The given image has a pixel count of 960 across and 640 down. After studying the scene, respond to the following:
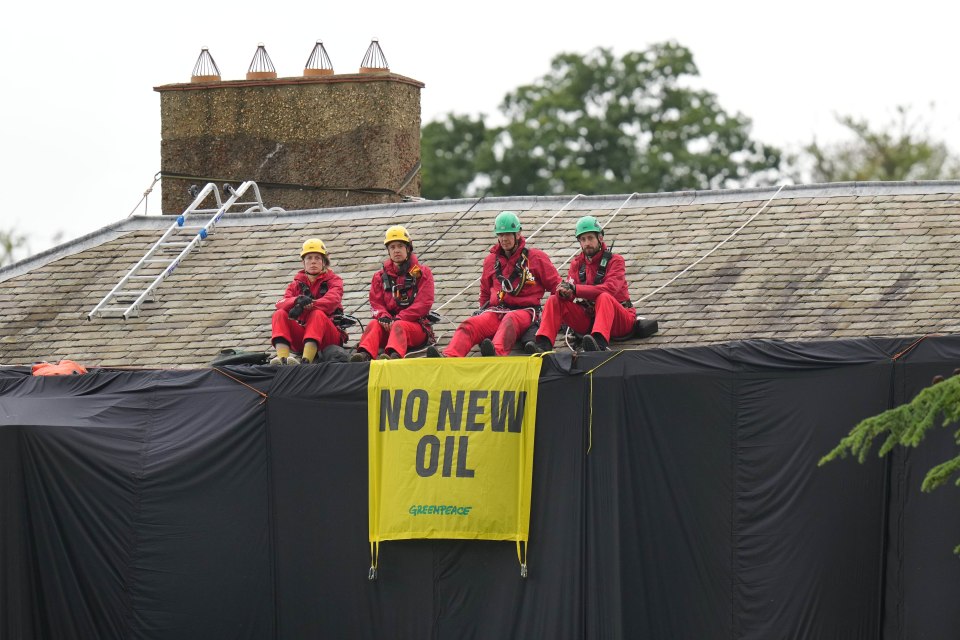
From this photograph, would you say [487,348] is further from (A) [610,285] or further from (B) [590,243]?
(B) [590,243]

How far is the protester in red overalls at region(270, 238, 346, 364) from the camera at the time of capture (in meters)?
13.9

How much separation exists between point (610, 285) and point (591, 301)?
20 centimetres

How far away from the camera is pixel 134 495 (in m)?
13.4

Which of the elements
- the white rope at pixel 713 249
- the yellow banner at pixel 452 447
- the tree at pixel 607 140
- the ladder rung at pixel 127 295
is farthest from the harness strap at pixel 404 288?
the tree at pixel 607 140

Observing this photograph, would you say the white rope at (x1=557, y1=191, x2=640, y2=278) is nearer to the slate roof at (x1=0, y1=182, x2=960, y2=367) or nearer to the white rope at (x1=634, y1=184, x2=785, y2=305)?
the slate roof at (x1=0, y1=182, x2=960, y2=367)

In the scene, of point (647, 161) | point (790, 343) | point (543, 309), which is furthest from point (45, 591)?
point (647, 161)

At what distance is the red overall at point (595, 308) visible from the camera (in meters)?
13.1

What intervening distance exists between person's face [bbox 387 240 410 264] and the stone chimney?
16.9 ft

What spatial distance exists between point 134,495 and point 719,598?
4783 mm

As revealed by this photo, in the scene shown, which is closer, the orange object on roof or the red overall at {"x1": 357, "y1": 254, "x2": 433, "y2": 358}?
the red overall at {"x1": 357, "y1": 254, "x2": 433, "y2": 358}

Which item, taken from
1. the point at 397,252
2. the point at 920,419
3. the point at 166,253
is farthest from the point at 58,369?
the point at 920,419

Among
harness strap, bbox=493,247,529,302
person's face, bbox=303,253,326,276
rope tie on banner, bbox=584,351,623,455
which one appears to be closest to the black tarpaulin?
rope tie on banner, bbox=584,351,623,455

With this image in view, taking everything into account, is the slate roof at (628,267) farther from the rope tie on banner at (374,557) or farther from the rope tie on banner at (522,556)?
the rope tie on banner at (374,557)

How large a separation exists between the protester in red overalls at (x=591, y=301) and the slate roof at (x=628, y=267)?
42cm
